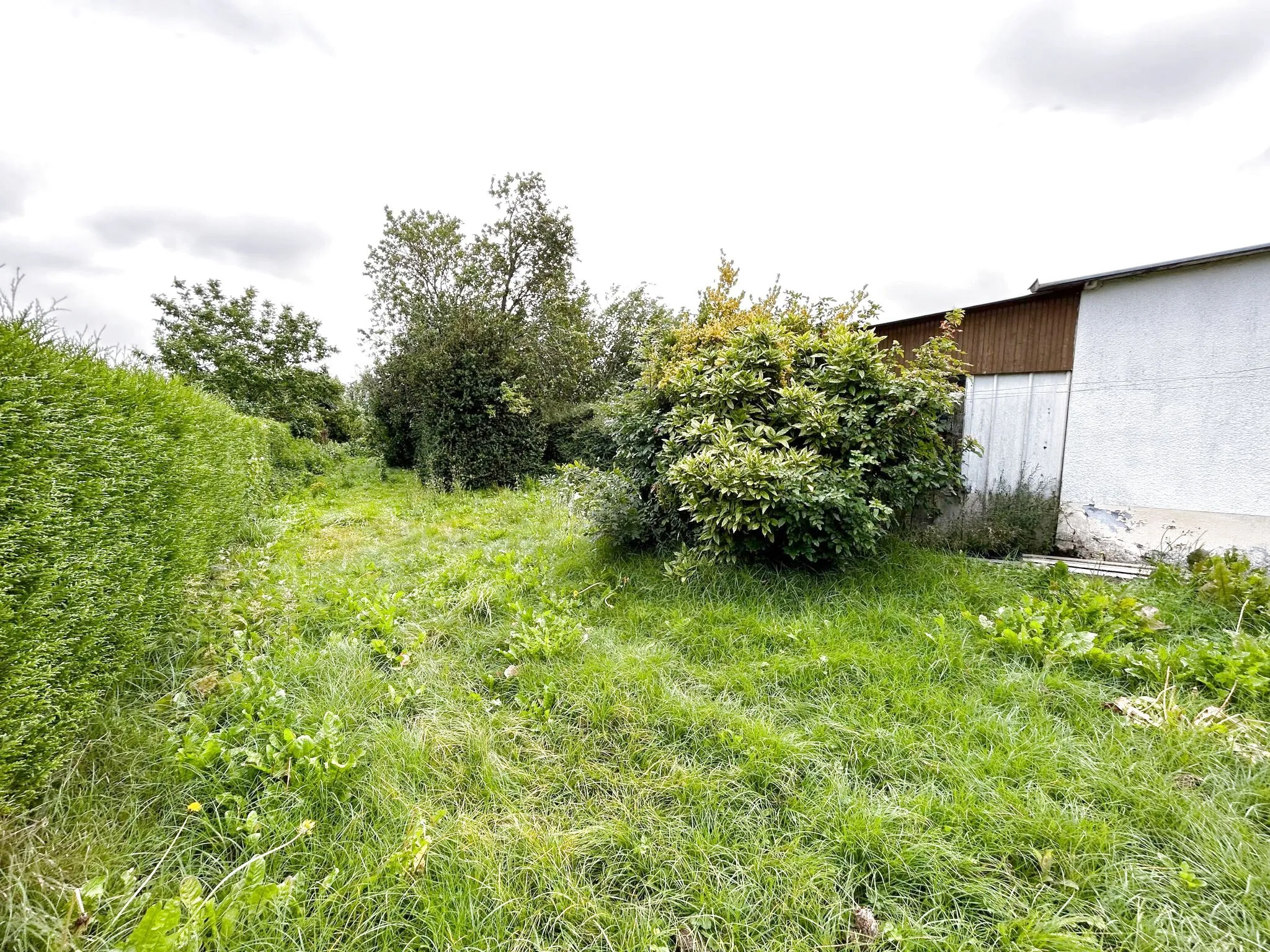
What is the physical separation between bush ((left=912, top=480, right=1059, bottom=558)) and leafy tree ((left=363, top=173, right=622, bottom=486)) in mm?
7375

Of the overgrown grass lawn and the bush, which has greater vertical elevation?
the bush

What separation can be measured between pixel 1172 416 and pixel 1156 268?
4.43 ft

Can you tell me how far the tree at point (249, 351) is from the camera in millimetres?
12188

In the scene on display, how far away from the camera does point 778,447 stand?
3.93 metres

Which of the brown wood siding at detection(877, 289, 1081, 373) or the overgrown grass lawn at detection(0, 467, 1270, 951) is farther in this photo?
the brown wood siding at detection(877, 289, 1081, 373)

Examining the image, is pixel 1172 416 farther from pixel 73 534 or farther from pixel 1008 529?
pixel 73 534

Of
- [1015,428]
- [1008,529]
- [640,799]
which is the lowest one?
[640,799]

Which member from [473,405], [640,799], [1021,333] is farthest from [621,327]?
[640,799]

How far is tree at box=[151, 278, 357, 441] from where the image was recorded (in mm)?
12188

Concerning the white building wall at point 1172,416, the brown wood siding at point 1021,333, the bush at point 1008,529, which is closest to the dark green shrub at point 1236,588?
the white building wall at point 1172,416

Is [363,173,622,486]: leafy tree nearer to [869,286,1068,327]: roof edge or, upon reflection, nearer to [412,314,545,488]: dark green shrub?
[412,314,545,488]: dark green shrub

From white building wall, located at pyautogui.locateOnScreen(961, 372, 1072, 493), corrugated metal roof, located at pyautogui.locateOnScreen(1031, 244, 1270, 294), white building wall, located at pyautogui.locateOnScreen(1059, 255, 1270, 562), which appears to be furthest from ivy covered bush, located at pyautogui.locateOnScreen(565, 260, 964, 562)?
corrugated metal roof, located at pyautogui.locateOnScreen(1031, 244, 1270, 294)

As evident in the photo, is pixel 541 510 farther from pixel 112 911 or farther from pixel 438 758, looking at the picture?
pixel 112 911

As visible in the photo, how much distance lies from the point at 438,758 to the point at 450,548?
3.37 metres
